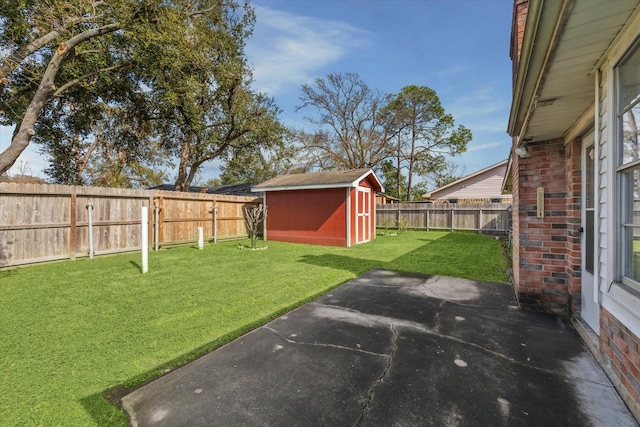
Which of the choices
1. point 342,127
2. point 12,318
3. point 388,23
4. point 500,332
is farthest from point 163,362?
point 342,127

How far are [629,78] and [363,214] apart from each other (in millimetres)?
9758

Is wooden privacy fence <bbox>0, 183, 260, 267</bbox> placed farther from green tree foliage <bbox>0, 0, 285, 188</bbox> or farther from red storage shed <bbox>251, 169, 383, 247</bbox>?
green tree foliage <bbox>0, 0, 285, 188</bbox>

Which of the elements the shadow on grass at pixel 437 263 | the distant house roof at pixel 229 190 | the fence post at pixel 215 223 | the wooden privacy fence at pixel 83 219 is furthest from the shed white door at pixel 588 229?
the distant house roof at pixel 229 190

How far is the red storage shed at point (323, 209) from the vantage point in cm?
1033

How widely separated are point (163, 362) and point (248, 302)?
62.9 inches

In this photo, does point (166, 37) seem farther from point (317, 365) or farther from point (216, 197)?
point (317, 365)

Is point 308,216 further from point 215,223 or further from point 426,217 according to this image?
point 426,217

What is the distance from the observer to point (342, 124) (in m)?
26.3

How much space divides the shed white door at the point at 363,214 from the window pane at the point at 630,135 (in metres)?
9.03

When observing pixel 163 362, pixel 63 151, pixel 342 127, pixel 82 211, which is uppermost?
pixel 342 127

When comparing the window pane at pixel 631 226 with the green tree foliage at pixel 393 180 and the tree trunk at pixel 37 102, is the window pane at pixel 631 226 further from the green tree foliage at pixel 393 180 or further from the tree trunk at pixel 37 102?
the green tree foliage at pixel 393 180

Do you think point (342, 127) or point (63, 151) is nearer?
point (63, 151)

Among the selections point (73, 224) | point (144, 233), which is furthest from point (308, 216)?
point (73, 224)

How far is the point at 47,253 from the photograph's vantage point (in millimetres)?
6598
